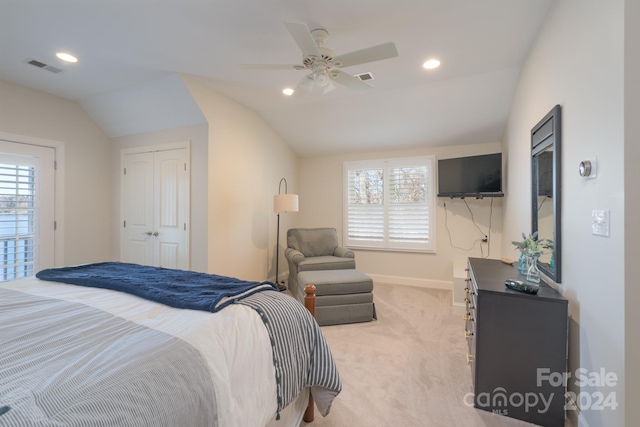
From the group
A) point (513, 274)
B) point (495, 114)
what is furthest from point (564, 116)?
point (495, 114)

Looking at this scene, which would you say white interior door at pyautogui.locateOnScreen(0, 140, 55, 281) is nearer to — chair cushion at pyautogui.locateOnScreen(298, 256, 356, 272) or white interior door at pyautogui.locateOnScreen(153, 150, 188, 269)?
white interior door at pyautogui.locateOnScreen(153, 150, 188, 269)

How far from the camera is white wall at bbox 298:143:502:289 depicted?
13.7ft

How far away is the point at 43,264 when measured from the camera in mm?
3424

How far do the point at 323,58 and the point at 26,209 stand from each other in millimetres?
3927

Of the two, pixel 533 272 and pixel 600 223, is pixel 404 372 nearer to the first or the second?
→ pixel 533 272

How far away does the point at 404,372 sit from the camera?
2.16m

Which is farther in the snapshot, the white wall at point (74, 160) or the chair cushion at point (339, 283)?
the white wall at point (74, 160)

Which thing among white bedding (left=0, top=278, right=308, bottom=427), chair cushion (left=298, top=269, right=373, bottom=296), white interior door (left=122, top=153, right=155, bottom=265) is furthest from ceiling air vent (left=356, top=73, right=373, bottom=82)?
white interior door (left=122, top=153, right=155, bottom=265)

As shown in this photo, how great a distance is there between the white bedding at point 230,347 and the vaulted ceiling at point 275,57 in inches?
78.1

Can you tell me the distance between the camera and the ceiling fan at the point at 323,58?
1845mm

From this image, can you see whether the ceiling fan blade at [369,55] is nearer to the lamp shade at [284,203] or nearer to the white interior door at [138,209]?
the lamp shade at [284,203]

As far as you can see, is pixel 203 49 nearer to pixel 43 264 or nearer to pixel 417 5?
A: pixel 417 5

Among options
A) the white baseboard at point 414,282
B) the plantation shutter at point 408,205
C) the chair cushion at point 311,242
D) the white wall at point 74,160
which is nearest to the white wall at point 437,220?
the white baseboard at point 414,282

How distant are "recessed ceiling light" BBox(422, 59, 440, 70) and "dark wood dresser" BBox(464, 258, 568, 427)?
7.23 feet
